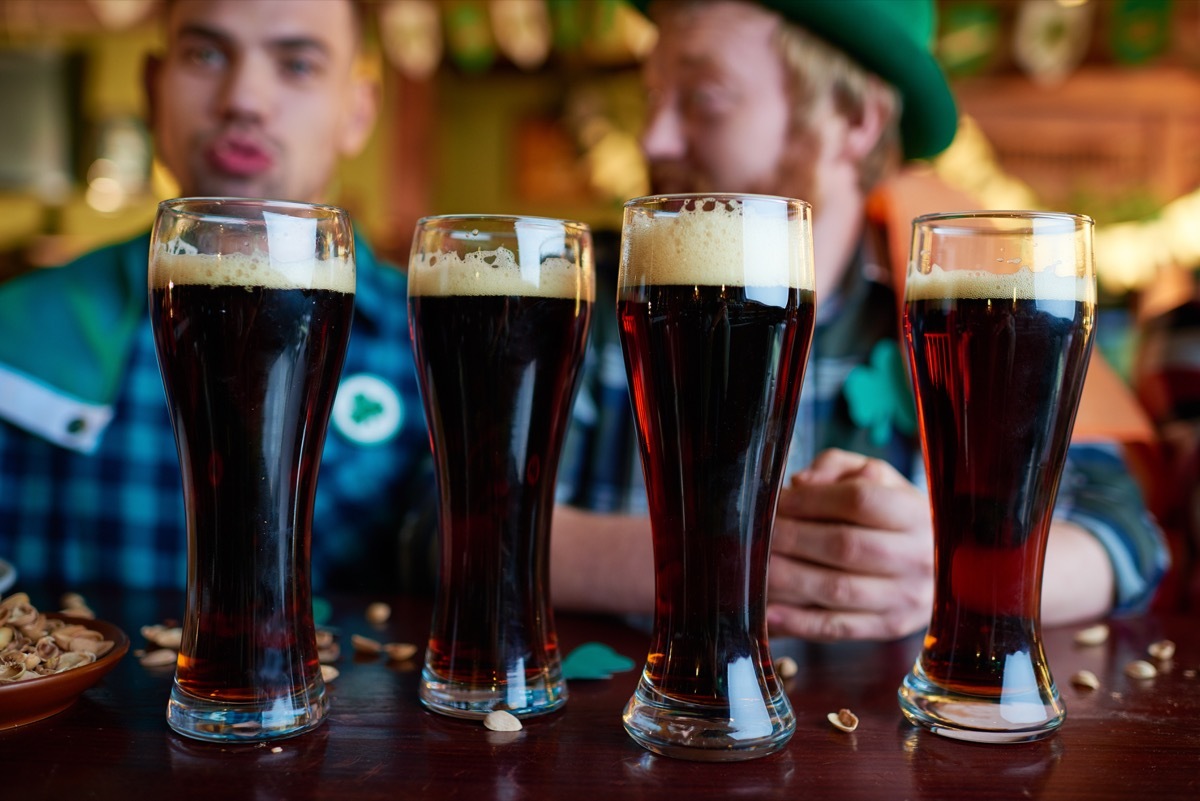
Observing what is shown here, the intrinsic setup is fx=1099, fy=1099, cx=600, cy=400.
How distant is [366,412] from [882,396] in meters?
0.80

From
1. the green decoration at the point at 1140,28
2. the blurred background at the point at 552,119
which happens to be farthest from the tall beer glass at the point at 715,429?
the green decoration at the point at 1140,28

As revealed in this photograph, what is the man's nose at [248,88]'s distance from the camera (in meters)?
1.62

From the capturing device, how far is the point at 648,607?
1.16 m

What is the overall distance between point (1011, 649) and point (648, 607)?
46 centimetres

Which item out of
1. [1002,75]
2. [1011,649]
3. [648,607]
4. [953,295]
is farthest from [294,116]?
[1002,75]

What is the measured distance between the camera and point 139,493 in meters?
1.70

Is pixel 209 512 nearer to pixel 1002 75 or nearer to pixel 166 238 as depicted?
pixel 166 238

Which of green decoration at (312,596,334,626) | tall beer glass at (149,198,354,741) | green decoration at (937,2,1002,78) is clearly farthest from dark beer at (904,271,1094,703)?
green decoration at (937,2,1002,78)

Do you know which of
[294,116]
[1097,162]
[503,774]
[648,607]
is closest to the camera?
[503,774]

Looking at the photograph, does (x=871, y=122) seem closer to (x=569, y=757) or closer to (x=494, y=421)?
(x=494, y=421)

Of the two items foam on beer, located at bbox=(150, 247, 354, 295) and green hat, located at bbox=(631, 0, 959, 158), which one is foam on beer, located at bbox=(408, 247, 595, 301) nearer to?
foam on beer, located at bbox=(150, 247, 354, 295)

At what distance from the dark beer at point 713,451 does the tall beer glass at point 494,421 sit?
0.07 metres

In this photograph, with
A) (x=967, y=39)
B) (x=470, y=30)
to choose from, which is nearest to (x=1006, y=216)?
(x=967, y=39)

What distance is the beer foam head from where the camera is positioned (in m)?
0.71
